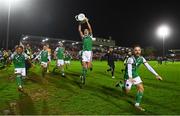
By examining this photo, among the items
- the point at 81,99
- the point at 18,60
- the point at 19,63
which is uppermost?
the point at 18,60

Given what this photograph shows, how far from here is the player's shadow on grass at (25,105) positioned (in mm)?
12750

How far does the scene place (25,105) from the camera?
1389cm

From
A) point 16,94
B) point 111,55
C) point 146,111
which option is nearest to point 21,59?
point 16,94

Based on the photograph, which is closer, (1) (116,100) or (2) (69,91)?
(1) (116,100)

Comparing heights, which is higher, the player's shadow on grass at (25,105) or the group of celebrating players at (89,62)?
the group of celebrating players at (89,62)

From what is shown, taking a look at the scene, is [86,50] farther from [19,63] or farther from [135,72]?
[135,72]

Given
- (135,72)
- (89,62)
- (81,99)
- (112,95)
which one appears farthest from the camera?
(89,62)

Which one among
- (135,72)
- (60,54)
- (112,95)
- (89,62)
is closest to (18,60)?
(89,62)

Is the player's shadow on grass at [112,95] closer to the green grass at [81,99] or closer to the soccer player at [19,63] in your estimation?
the green grass at [81,99]

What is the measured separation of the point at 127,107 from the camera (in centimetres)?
1366

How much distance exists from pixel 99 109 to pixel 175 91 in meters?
6.11

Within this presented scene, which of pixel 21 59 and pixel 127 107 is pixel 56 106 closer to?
pixel 127 107

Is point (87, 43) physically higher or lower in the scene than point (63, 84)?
higher

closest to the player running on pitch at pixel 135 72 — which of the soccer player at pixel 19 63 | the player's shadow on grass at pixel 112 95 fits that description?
the player's shadow on grass at pixel 112 95
